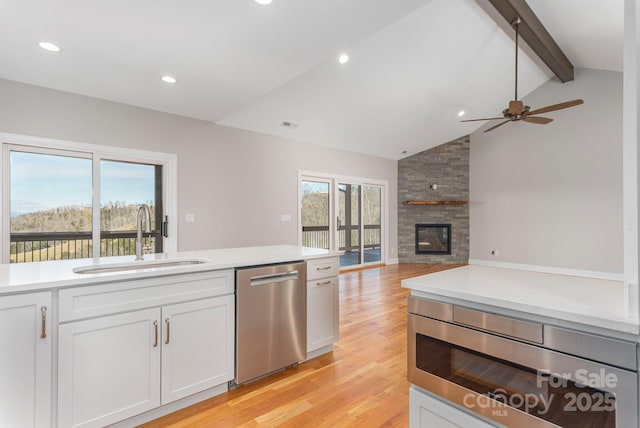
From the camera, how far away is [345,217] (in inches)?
273

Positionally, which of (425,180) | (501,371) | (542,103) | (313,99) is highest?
(542,103)

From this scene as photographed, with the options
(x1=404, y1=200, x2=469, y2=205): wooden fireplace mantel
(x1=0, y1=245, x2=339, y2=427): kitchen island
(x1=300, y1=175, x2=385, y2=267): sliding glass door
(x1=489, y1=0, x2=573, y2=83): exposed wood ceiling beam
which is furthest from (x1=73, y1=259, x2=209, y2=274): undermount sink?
(x1=404, y1=200, x2=469, y2=205): wooden fireplace mantel

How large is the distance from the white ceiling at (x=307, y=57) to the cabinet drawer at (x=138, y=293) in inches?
67.7

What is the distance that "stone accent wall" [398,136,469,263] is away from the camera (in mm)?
7609

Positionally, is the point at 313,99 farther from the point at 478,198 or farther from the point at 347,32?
the point at 478,198

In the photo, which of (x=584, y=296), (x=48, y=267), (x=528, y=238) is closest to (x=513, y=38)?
(x=528, y=238)

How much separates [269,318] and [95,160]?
2967mm

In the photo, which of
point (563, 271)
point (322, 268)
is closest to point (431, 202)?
point (563, 271)

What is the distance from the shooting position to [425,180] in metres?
7.84

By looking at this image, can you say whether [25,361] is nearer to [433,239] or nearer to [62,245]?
[62,245]

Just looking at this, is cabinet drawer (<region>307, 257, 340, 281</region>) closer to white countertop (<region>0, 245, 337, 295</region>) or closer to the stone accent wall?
white countertop (<region>0, 245, 337, 295</region>)

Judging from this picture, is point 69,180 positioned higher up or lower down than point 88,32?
lower down

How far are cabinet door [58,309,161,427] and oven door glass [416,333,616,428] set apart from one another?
1520 millimetres

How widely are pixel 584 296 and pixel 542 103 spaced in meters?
6.84
